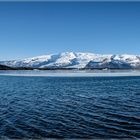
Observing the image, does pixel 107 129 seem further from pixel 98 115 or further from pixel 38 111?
pixel 38 111

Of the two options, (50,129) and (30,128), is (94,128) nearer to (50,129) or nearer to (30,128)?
(50,129)

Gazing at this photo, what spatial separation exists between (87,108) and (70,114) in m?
2.56

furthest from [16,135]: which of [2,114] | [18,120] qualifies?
[2,114]

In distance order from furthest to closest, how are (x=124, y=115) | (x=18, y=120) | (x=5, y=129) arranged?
(x=124, y=115) → (x=18, y=120) → (x=5, y=129)

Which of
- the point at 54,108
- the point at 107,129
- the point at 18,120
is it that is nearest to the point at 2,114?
the point at 18,120

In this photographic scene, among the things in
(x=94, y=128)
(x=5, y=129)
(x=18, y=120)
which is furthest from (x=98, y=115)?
(x=5, y=129)

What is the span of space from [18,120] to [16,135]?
335 centimetres

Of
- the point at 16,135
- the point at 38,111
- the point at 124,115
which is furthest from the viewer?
the point at 38,111

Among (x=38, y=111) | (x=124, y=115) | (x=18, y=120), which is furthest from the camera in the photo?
(x=38, y=111)

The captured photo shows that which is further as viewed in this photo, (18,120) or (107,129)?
(18,120)

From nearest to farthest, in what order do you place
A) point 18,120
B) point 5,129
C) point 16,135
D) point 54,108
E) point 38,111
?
point 16,135, point 5,129, point 18,120, point 38,111, point 54,108

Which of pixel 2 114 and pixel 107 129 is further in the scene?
pixel 2 114

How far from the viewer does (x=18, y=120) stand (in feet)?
57.3

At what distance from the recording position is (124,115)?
19.0 meters
